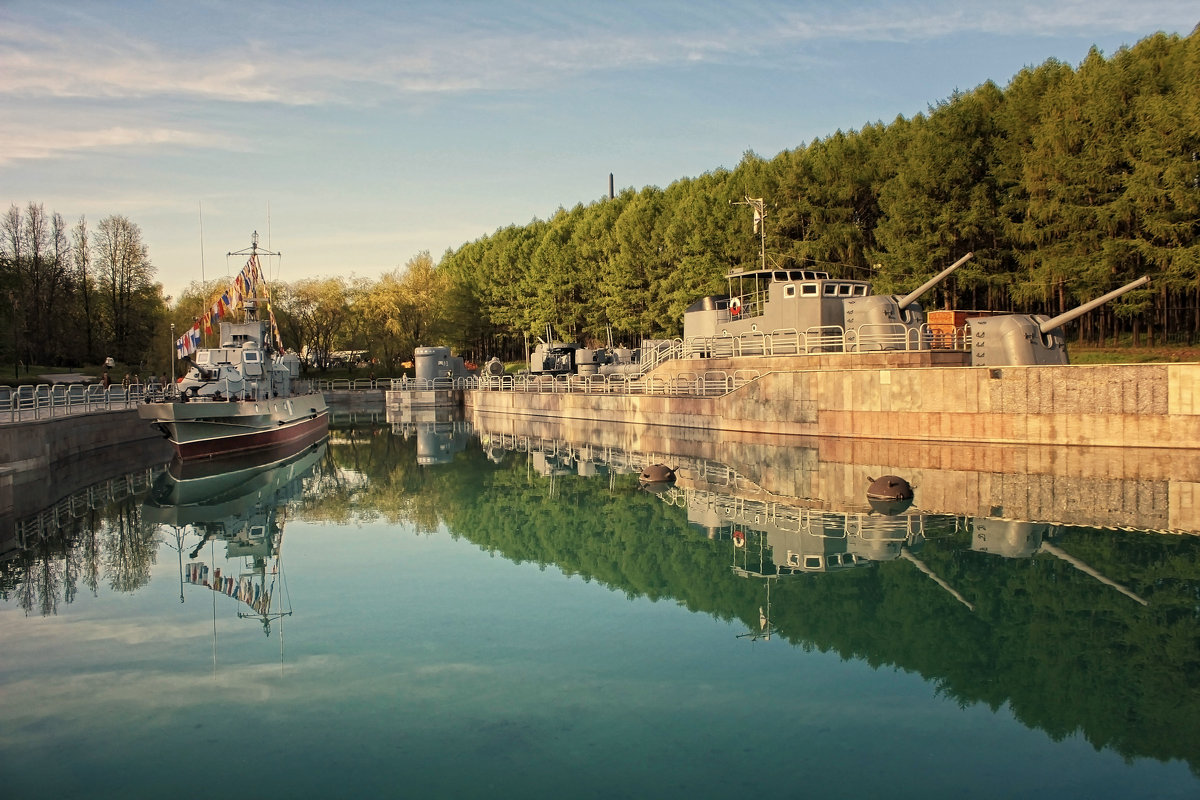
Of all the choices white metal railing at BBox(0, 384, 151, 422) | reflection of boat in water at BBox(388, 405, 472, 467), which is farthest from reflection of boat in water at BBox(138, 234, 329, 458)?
reflection of boat in water at BBox(388, 405, 472, 467)

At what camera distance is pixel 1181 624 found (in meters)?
12.4

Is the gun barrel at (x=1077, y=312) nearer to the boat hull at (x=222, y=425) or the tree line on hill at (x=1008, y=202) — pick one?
the tree line on hill at (x=1008, y=202)

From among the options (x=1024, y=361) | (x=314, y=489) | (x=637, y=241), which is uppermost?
(x=637, y=241)

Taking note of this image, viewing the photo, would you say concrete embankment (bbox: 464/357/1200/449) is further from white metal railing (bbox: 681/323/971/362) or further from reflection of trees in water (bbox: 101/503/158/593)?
reflection of trees in water (bbox: 101/503/158/593)

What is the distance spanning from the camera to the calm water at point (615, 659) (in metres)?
8.27

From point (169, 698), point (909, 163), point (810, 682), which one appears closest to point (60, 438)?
point (169, 698)

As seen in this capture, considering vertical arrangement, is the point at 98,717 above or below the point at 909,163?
below

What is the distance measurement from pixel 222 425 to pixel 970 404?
27718 mm

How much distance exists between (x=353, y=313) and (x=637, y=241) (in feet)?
120

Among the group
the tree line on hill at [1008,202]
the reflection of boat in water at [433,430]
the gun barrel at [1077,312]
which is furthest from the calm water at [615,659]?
the tree line on hill at [1008,202]

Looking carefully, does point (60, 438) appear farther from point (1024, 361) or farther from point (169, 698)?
point (1024, 361)

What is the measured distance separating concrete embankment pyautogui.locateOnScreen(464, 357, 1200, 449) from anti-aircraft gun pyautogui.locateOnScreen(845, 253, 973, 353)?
4.42 feet

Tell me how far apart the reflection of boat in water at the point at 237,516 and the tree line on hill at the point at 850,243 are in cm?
2656

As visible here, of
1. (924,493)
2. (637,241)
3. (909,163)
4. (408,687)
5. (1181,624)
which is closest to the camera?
(408,687)
